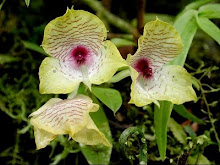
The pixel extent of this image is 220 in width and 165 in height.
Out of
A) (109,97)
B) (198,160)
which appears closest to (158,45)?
(109,97)

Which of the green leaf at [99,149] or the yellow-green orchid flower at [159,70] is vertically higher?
the yellow-green orchid flower at [159,70]

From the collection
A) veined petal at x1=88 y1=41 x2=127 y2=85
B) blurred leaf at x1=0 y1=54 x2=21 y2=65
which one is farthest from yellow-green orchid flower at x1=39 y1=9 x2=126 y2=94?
blurred leaf at x1=0 y1=54 x2=21 y2=65

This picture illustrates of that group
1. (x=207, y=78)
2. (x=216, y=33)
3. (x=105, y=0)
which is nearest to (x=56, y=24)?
(x=216, y=33)

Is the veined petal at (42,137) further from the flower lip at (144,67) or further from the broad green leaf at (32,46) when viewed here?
the broad green leaf at (32,46)

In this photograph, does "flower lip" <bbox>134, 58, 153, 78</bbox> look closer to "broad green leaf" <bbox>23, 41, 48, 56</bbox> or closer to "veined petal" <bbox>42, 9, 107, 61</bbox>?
"veined petal" <bbox>42, 9, 107, 61</bbox>

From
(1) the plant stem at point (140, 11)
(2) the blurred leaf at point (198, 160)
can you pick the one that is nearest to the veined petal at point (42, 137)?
(2) the blurred leaf at point (198, 160)
